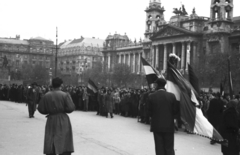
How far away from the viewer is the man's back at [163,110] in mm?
7664

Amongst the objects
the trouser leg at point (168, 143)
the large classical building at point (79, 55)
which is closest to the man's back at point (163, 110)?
the trouser leg at point (168, 143)

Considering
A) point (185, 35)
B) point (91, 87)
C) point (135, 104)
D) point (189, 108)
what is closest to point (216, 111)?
point (189, 108)

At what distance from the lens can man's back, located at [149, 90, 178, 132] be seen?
7.66 metres

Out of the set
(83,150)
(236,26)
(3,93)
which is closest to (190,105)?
(83,150)

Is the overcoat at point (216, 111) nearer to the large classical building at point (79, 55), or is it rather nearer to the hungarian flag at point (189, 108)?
the hungarian flag at point (189, 108)

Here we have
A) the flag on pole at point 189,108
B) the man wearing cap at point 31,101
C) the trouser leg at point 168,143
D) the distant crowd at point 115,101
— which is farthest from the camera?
the distant crowd at point 115,101

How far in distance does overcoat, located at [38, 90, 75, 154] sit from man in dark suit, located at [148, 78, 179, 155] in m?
1.78

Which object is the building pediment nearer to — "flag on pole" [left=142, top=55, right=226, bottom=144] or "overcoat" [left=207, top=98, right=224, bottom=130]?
"overcoat" [left=207, top=98, right=224, bottom=130]

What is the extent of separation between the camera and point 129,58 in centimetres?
10388

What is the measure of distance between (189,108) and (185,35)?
7087 cm

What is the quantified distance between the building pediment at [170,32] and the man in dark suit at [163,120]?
69409 millimetres

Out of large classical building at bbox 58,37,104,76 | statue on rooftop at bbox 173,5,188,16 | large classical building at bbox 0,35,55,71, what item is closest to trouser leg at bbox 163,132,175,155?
statue on rooftop at bbox 173,5,188,16

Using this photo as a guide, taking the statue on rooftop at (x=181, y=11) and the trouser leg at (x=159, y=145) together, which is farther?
the statue on rooftop at (x=181, y=11)

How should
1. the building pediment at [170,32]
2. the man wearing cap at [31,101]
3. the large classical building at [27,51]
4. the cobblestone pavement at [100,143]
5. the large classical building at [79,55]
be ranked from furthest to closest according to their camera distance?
the large classical building at [27,51] < the large classical building at [79,55] < the building pediment at [170,32] < the man wearing cap at [31,101] < the cobblestone pavement at [100,143]
